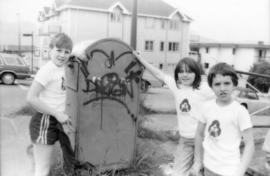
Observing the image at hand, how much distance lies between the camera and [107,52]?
3324mm

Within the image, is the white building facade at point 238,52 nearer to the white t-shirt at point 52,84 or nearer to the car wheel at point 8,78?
the car wheel at point 8,78

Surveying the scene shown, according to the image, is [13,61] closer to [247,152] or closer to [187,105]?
[187,105]

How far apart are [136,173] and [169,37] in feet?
101

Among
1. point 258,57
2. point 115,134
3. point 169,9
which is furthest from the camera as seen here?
point 258,57

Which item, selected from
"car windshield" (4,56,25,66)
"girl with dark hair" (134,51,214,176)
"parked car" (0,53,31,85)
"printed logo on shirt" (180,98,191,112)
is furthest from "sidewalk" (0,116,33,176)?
"car windshield" (4,56,25,66)

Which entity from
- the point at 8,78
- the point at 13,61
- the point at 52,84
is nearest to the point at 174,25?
the point at 13,61

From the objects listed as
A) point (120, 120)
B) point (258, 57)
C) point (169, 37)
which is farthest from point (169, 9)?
point (120, 120)

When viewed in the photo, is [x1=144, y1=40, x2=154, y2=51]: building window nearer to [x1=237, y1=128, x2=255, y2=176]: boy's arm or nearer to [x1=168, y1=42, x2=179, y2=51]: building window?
[x1=168, y1=42, x2=179, y2=51]: building window

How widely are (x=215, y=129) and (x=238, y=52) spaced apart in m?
46.6

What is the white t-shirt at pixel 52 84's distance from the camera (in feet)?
8.32

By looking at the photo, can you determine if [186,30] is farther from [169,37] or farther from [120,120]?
[120,120]

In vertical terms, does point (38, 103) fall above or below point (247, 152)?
above

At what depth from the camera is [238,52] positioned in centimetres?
4631

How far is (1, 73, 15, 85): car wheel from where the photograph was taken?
14.5 metres
